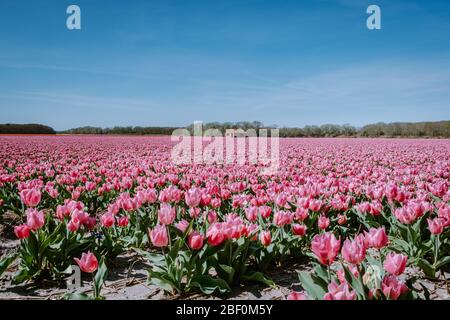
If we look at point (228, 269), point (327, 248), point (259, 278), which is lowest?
point (259, 278)

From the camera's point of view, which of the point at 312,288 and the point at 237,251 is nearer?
the point at 312,288

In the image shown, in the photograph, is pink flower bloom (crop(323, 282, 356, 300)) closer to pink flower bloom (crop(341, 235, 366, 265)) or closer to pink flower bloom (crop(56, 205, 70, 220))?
pink flower bloom (crop(341, 235, 366, 265))

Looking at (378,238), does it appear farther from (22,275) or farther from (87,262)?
(22,275)

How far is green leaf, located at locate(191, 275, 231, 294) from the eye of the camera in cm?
223

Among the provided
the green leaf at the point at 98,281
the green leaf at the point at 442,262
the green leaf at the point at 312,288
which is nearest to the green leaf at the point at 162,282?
the green leaf at the point at 98,281

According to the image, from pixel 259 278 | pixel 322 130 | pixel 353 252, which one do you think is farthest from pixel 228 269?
pixel 322 130

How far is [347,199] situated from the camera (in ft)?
11.6

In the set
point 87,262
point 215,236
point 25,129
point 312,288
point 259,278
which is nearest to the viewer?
point 312,288

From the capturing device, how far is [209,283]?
2.26m

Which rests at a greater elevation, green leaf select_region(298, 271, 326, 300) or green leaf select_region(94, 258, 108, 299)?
green leaf select_region(298, 271, 326, 300)

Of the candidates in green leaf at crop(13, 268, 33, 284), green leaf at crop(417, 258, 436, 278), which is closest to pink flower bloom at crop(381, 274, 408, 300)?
green leaf at crop(417, 258, 436, 278)

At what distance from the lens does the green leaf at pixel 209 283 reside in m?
2.23
